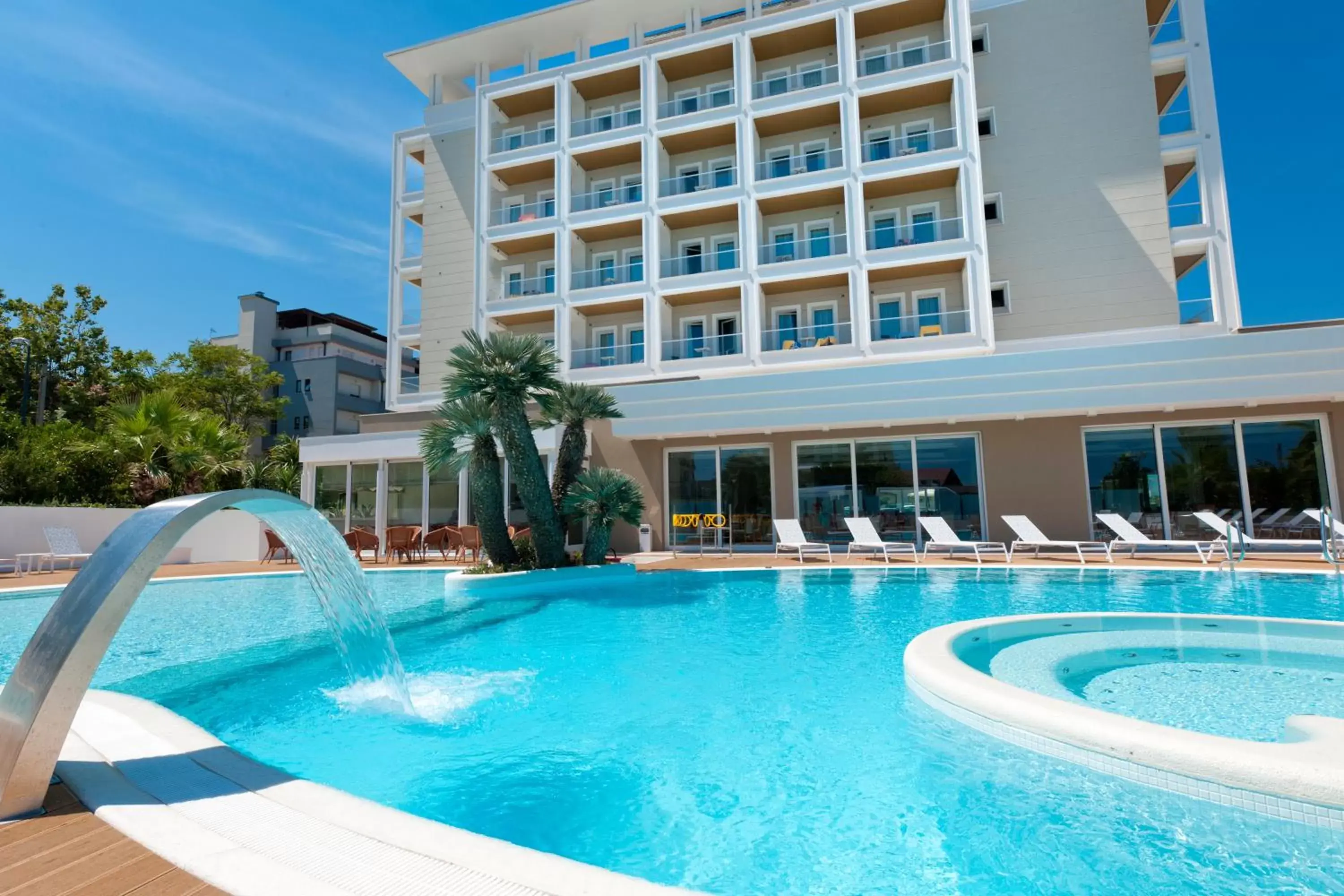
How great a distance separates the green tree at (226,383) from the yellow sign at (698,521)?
1138 inches

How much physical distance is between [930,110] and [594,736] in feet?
74.5

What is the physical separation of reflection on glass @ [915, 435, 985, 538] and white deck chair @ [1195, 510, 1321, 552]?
4.15 metres

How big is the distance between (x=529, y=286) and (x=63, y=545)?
1510 cm

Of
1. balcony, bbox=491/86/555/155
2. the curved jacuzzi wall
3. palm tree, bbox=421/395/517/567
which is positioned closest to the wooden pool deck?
the curved jacuzzi wall

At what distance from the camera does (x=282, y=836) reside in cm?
226

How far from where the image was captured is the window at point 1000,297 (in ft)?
67.1

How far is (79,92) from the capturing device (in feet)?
53.7

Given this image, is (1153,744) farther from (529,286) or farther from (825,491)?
(529,286)

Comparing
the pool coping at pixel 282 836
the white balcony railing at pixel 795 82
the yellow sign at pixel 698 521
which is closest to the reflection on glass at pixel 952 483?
the yellow sign at pixel 698 521

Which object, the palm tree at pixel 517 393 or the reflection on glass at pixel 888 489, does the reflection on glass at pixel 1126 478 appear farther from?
the palm tree at pixel 517 393

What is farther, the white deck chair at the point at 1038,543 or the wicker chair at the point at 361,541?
the wicker chair at the point at 361,541

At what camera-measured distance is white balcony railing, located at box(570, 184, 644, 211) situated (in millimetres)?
23609

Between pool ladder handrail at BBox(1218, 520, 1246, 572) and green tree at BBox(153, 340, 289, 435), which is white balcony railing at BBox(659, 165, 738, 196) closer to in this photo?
pool ladder handrail at BBox(1218, 520, 1246, 572)

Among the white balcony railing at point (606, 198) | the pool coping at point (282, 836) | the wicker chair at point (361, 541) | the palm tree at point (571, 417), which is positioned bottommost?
the pool coping at point (282, 836)
